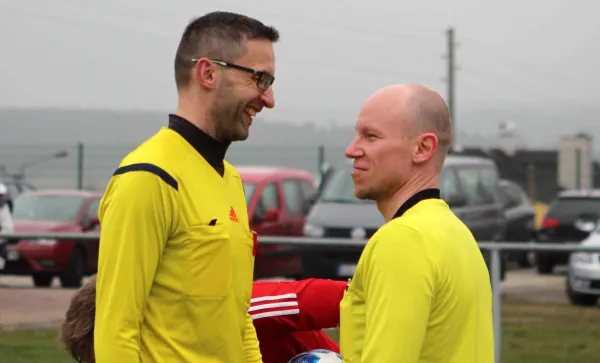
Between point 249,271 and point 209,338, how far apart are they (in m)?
0.25

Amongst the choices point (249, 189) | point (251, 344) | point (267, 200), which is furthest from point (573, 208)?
point (251, 344)

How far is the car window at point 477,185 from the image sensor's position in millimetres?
17641

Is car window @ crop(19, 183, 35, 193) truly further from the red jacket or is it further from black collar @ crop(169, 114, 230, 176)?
black collar @ crop(169, 114, 230, 176)

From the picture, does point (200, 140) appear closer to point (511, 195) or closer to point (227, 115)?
point (227, 115)

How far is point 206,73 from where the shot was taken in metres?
3.35

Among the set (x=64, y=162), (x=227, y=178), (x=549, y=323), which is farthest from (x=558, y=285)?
(x=64, y=162)

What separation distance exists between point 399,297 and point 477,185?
15508 mm

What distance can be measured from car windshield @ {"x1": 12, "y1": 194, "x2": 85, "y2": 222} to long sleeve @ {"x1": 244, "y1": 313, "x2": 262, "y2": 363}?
1598 cm

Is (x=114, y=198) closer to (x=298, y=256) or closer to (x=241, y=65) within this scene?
(x=241, y=65)

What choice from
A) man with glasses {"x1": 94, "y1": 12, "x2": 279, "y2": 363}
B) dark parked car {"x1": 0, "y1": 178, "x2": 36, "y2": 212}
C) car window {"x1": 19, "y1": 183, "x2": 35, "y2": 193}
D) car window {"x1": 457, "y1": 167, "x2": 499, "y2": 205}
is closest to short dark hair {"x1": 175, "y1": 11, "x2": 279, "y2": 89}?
man with glasses {"x1": 94, "y1": 12, "x2": 279, "y2": 363}

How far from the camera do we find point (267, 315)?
3.73 metres

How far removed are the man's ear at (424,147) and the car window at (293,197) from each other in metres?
15.1

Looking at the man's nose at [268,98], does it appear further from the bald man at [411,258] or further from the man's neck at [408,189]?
the man's neck at [408,189]

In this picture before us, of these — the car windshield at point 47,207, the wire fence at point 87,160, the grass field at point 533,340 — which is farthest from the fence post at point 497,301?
the wire fence at point 87,160
